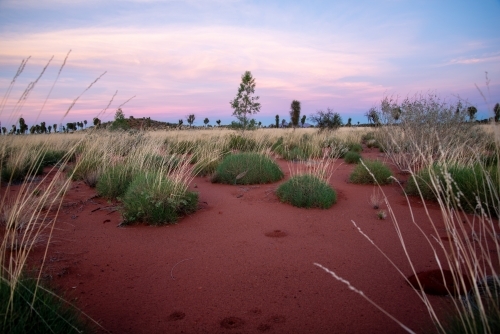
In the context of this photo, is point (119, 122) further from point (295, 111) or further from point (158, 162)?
point (295, 111)

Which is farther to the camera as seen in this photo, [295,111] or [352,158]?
[295,111]

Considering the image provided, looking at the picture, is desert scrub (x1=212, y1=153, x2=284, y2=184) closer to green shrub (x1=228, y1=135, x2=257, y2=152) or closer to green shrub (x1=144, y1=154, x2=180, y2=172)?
green shrub (x1=144, y1=154, x2=180, y2=172)

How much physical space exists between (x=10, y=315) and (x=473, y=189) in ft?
21.7

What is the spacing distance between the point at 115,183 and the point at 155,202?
208cm

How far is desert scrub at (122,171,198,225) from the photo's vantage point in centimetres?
544

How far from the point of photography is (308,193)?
A: 6.43m

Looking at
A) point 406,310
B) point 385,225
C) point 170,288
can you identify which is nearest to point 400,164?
point 385,225

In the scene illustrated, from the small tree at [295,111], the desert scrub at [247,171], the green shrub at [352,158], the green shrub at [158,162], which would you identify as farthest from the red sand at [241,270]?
the small tree at [295,111]

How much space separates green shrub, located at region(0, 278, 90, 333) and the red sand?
21.6 inches

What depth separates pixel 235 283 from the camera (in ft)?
11.8

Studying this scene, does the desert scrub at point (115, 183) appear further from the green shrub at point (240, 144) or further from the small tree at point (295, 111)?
the small tree at point (295, 111)

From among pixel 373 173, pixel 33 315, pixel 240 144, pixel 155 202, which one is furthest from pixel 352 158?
pixel 33 315

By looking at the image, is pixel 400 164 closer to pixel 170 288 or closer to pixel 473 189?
pixel 473 189

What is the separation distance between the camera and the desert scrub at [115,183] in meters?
7.01
